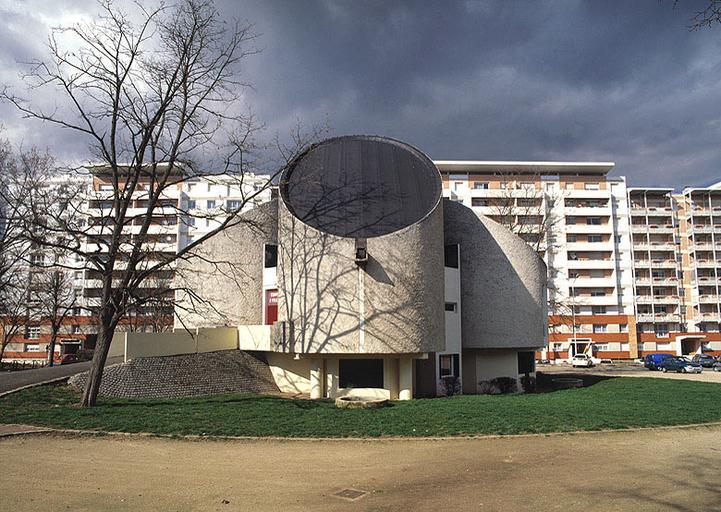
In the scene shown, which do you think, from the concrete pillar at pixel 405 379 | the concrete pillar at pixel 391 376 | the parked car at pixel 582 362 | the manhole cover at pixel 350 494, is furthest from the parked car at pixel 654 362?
the manhole cover at pixel 350 494

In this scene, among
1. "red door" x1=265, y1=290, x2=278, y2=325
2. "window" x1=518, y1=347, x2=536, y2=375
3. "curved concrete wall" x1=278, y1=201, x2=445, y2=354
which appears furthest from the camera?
"window" x1=518, y1=347, x2=536, y2=375

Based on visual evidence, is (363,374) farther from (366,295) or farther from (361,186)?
(361,186)

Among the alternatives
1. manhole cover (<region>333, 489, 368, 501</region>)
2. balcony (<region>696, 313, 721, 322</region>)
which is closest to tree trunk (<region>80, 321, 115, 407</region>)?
manhole cover (<region>333, 489, 368, 501</region>)

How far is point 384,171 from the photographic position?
2569cm

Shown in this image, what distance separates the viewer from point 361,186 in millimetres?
24906

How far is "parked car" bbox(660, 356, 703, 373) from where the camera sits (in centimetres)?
4572

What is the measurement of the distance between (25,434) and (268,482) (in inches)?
304

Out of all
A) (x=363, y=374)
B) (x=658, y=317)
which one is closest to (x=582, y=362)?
(x=658, y=317)

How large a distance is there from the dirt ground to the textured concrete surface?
8.00m

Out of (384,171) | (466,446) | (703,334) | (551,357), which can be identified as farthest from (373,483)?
(703,334)

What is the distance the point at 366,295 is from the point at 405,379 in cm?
416

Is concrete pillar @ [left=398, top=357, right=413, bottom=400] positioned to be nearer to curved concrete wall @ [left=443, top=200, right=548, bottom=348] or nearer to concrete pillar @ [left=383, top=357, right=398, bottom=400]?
concrete pillar @ [left=383, top=357, right=398, bottom=400]

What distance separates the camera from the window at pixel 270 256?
1121 inches

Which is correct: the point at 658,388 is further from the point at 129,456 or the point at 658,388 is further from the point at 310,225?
the point at 129,456
